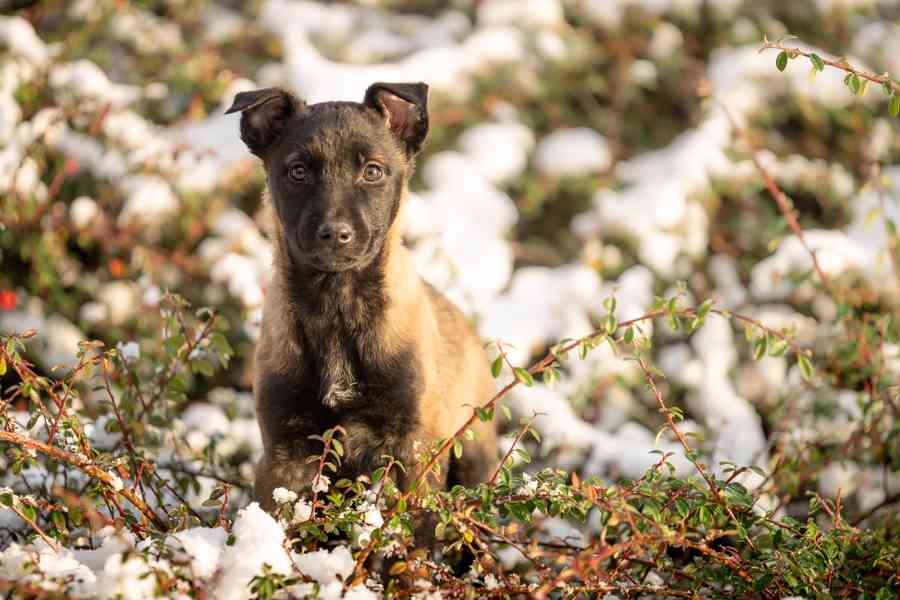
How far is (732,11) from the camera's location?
7.16 m

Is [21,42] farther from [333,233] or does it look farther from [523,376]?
[523,376]

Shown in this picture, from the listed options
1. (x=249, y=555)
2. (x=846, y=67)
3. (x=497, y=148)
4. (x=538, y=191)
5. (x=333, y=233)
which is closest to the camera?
(x=249, y=555)

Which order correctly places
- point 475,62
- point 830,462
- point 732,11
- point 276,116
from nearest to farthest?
1. point 276,116
2. point 830,462
3. point 475,62
4. point 732,11

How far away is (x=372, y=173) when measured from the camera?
12.1 feet

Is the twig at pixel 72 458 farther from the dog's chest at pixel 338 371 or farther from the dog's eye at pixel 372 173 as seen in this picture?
the dog's eye at pixel 372 173

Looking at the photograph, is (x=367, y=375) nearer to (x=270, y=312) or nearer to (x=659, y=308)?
(x=270, y=312)

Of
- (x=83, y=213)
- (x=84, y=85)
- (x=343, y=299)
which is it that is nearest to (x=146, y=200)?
(x=83, y=213)

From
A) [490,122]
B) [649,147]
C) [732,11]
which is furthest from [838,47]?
[490,122]

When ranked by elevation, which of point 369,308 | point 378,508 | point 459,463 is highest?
point 369,308

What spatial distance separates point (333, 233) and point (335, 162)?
1.10ft

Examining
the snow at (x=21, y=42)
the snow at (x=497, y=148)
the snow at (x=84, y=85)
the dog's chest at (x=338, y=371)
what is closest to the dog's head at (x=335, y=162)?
the dog's chest at (x=338, y=371)

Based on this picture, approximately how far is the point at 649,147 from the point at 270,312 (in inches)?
178

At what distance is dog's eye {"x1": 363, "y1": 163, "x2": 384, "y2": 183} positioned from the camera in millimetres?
3680

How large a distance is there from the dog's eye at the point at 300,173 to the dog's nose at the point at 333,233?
0.29 metres
